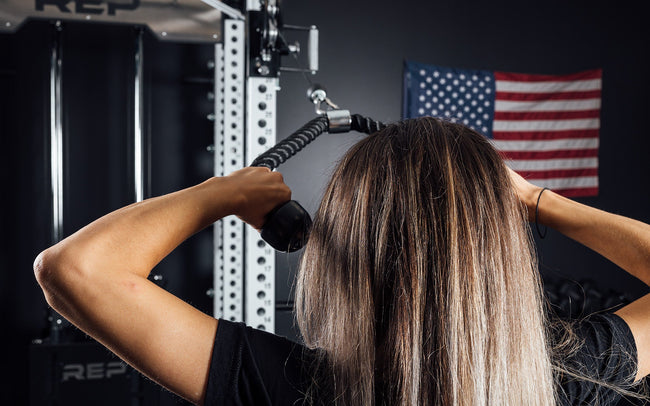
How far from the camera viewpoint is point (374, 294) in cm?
60

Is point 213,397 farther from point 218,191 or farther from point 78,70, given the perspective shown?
point 78,70

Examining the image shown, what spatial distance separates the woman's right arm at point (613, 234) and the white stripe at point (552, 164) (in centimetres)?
279

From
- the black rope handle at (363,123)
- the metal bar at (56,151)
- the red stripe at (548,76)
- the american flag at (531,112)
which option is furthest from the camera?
the red stripe at (548,76)

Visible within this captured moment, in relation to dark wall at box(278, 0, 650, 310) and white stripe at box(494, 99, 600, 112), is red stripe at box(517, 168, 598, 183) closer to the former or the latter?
dark wall at box(278, 0, 650, 310)

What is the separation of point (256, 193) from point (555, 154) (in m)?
3.37

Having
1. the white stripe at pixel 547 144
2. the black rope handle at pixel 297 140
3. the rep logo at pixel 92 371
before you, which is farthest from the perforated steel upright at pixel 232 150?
the white stripe at pixel 547 144

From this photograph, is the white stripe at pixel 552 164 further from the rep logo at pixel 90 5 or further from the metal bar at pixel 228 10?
the rep logo at pixel 90 5

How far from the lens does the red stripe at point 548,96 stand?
11.3 feet

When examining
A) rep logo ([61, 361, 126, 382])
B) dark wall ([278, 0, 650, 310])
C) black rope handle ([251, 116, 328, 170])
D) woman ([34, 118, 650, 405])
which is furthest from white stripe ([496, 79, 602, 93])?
woman ([34, 118, 650, 405])

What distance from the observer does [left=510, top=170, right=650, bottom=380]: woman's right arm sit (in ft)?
2.32

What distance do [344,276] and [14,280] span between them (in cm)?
261

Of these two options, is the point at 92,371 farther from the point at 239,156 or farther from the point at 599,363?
the point at 599,363

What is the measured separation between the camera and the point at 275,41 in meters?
1.83

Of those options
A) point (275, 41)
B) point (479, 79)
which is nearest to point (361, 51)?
point (479, 79)
